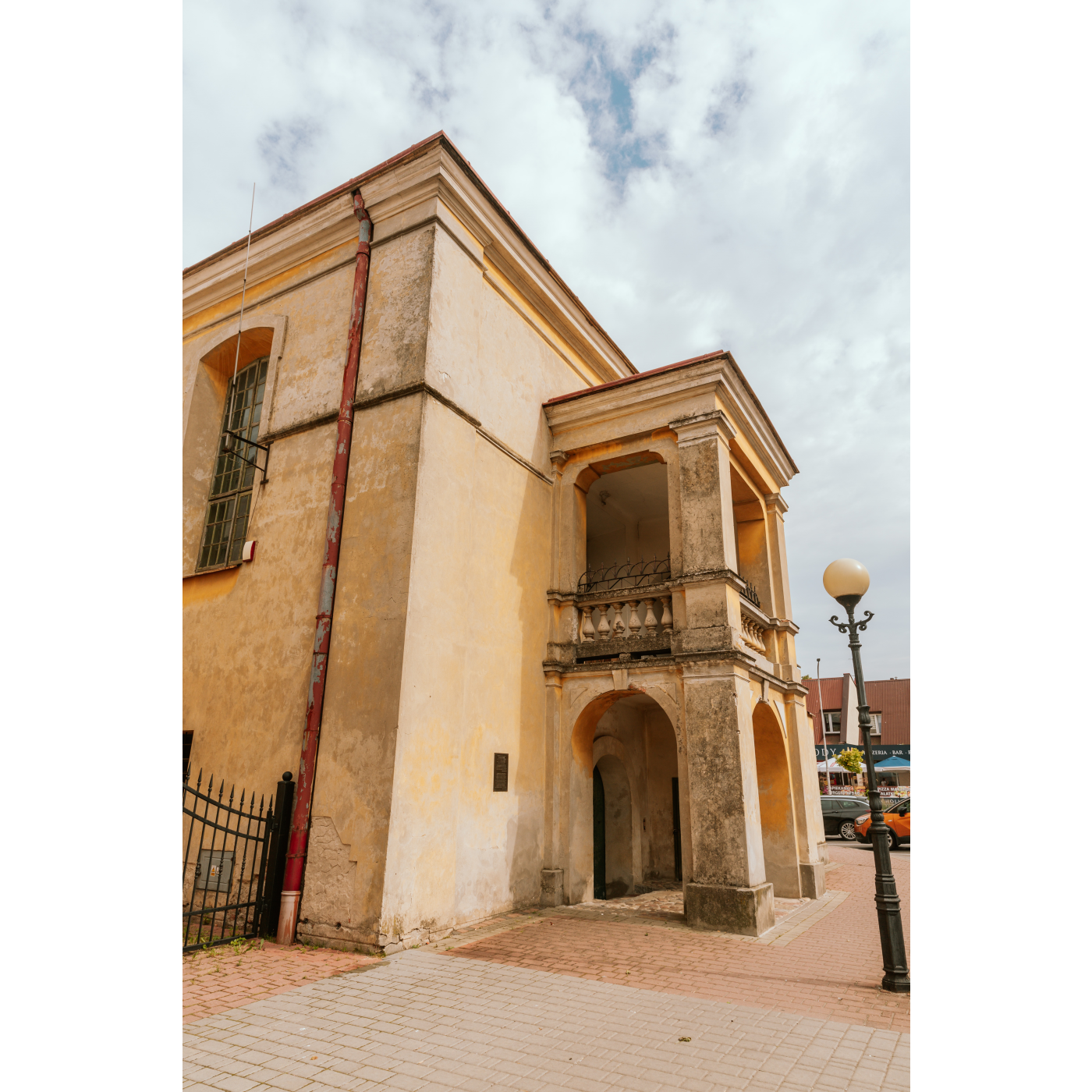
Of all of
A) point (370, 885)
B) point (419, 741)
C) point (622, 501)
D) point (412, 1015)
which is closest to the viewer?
point (412, 1015)

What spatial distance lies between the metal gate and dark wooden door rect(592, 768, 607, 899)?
5.38 m

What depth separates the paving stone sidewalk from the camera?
425cm

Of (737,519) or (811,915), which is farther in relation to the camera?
(737,519)

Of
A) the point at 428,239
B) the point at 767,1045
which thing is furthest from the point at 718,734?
the point at 428,239

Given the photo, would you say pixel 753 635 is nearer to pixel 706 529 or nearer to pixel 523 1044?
pixel 706 529

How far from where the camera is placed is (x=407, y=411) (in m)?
8.84

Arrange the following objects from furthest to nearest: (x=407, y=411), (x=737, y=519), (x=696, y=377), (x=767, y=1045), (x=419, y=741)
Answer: (x=737, y=519) → (x=696, y=377) → (x=407, y=411) → (x=419, y=741) → (x=767, y=1045)

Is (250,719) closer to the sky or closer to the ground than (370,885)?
closer to the sky

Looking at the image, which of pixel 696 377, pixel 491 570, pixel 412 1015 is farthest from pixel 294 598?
pixel 696 377

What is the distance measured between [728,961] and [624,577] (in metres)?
5.46

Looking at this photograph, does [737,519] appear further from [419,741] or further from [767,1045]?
[767,1045]

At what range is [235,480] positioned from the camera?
38.5 feet

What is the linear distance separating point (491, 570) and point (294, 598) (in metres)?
2.68

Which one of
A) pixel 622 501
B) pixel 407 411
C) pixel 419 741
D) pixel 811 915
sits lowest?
pixel 811 915
